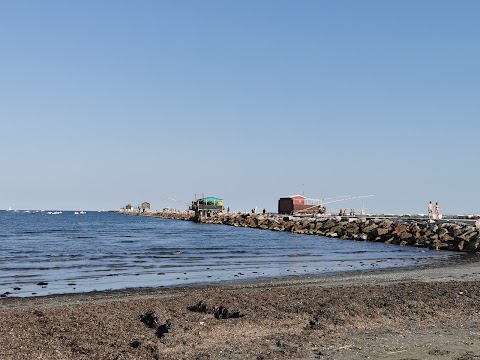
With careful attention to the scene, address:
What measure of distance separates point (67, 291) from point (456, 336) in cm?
1217

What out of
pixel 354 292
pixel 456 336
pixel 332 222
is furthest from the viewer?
pixel 332 222

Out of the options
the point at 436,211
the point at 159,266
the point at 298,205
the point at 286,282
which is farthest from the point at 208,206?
the point at 286,282

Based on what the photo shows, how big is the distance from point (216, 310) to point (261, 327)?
1650 mm

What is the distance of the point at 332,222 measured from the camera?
204 feet

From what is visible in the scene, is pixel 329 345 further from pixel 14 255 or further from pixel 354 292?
pixel 14 255

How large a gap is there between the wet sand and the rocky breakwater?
25099 millimetres

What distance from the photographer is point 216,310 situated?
37.1 feet

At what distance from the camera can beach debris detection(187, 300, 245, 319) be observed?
11.0 meters

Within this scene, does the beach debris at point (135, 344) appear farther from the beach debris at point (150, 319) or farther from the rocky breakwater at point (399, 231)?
the rocky breakwater at point (399, 231)

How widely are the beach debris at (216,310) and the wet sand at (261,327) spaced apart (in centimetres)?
2

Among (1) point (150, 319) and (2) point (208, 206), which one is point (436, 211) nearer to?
(1) point (150, 319)

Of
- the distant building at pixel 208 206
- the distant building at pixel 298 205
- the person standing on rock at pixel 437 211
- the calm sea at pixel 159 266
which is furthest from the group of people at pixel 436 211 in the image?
the distant building at pixel 208 206

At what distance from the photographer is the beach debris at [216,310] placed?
1097cm

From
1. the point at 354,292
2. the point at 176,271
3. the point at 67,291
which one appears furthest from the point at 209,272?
the point at 354,292
